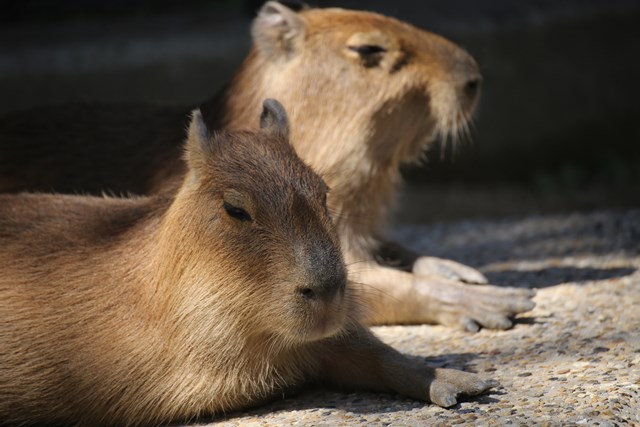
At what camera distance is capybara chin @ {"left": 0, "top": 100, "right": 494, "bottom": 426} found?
3543mm

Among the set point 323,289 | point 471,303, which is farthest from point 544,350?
point 323,289

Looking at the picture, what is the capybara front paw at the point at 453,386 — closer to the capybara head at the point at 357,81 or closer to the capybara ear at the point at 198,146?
the capybara ear at the point at 198,146

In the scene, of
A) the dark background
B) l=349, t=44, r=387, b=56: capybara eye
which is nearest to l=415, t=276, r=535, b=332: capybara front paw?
l=349, t=44, r=387, b=56: capybara eye

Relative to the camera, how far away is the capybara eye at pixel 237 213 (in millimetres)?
3611

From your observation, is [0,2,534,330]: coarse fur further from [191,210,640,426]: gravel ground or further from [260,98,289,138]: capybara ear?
[260,98,289,138]: capybara ear

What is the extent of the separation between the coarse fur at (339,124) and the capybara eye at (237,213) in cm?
167

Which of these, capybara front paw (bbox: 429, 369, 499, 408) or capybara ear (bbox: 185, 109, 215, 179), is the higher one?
capybara ear (bbox: 185, 109, 215, 179)

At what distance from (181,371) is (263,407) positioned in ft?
1.26

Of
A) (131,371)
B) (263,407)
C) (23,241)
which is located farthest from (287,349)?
(23,241)

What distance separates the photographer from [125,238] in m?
4.04

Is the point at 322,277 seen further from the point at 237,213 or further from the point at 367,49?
the point at 367,49

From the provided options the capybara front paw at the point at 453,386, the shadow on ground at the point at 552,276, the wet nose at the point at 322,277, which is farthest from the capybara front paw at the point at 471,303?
the wet nose at the point at 322,277

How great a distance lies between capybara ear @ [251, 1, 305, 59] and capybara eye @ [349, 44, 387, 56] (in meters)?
0.31

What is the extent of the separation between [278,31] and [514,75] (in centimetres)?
573
